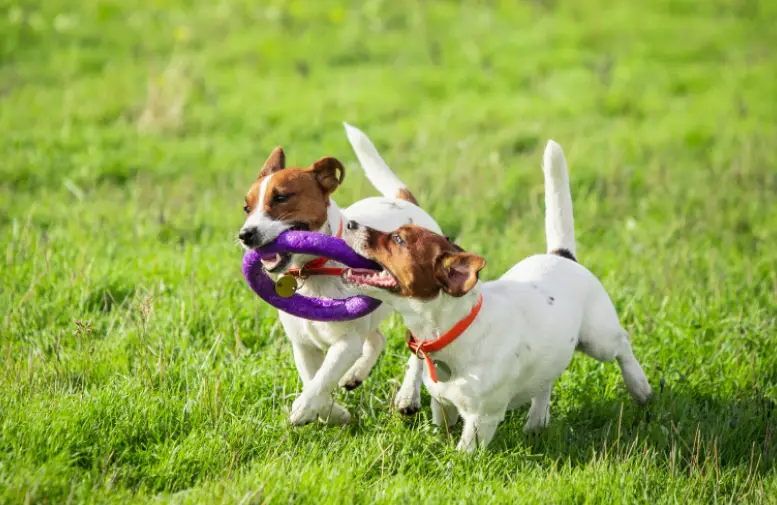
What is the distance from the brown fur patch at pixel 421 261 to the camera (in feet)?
15.2

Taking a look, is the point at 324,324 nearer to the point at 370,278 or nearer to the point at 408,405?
the point at 370,278

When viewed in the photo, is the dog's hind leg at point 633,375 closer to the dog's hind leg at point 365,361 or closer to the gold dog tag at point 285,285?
the dog's hind leg at point 365,361

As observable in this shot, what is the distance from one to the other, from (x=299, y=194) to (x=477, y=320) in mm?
1191

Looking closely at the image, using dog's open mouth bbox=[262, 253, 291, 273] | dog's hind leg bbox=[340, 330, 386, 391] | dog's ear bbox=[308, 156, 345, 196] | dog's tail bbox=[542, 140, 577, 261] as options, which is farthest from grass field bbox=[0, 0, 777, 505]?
dog's ear bbox=[308, 156, 345, 196]

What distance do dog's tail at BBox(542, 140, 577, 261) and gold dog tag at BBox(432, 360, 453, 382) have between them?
132cm

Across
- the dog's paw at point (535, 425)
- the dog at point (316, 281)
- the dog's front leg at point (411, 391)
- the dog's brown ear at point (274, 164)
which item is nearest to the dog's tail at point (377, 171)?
the dog at point (316, 281)

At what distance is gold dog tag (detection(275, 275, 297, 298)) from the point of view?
4945 mm

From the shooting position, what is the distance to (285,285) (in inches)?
195

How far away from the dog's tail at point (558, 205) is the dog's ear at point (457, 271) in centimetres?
131

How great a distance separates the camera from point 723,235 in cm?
880

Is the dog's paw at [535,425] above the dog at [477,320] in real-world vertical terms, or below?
below

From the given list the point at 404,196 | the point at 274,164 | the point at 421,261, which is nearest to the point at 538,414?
the point at 421,261

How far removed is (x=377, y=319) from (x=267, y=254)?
853 mm

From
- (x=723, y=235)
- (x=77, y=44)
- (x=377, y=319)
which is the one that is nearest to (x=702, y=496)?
(x=377, y=319)
